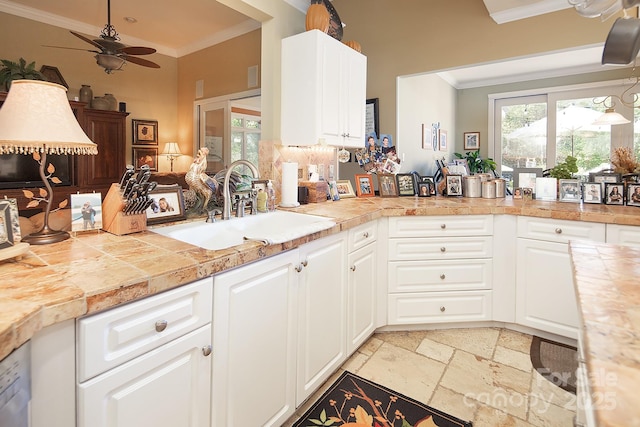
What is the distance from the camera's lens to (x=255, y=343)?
4.44 feet

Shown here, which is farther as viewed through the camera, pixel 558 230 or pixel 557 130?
pixel 557 130

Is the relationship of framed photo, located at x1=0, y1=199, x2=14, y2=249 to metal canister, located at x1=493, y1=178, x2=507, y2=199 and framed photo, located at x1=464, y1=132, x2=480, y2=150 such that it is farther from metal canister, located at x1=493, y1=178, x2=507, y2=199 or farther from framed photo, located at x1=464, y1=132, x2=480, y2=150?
framed photo, located at x1=464, y1=132, x2=480, y2=150

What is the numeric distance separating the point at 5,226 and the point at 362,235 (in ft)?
5.47

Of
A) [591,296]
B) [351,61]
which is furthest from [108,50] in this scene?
[591,296]

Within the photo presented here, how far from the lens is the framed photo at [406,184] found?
3160 millimetres

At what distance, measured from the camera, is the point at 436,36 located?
304 centimetres

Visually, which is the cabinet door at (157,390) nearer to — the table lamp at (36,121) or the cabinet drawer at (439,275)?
the table lamp at (36,121)

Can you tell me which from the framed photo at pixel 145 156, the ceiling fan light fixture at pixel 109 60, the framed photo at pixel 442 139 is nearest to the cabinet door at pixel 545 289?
the framed photo at pixel 442 139

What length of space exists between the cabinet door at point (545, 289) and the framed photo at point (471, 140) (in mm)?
3631

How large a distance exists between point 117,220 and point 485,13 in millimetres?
3074

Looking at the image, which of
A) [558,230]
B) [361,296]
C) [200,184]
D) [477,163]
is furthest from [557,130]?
[200,184]

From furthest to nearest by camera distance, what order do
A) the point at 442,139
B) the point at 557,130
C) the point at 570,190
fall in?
the point at 442,139, the point at 557,130, the point at 570,190

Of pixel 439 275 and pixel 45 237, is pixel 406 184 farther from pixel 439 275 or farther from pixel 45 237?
pixel 45 237

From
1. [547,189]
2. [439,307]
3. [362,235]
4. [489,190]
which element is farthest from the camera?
[489,190]
